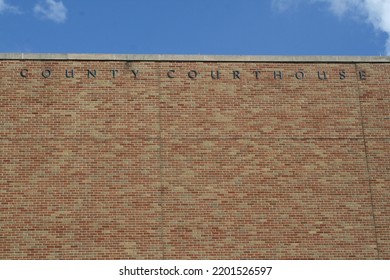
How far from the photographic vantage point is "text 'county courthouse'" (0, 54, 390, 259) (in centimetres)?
1545

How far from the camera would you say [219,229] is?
1566 cm

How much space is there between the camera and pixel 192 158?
16.1 m

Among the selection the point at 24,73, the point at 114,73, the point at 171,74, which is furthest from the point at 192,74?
the point at 24,73

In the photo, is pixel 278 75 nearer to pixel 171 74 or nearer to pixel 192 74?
pixel 192 74

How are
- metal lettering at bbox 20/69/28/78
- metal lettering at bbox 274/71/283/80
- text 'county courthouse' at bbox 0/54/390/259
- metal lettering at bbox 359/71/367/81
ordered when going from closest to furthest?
text 'county courthouse' at bbox 0/54/390/259 < metal lettering at bbox 20/69/28/78 < metal lettering at bbox 274/71/283/80 < metal lettering at bbox 359/71/367/81

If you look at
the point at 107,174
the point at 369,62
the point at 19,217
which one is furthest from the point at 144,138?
the point at 369,62

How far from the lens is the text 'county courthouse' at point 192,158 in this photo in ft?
50.7

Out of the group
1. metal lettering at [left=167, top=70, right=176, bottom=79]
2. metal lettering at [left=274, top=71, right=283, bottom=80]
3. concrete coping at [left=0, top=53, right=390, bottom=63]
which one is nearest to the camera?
concrete coping at [left=0, top=53, right=390, bottom=63]

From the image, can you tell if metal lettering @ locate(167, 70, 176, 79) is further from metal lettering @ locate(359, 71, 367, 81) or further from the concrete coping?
metal lettering @ locate(359, 71, 367, 81)

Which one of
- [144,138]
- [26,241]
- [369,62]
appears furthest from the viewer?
[369,62]

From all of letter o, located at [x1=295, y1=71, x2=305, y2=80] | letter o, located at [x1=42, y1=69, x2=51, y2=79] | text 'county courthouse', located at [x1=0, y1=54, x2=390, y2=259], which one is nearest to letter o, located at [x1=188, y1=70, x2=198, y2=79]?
text 'county courthouse', located at [x1=0, y1=54, x2=390, y2=259]

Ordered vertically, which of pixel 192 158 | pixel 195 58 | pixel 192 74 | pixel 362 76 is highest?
pixel 195 58
